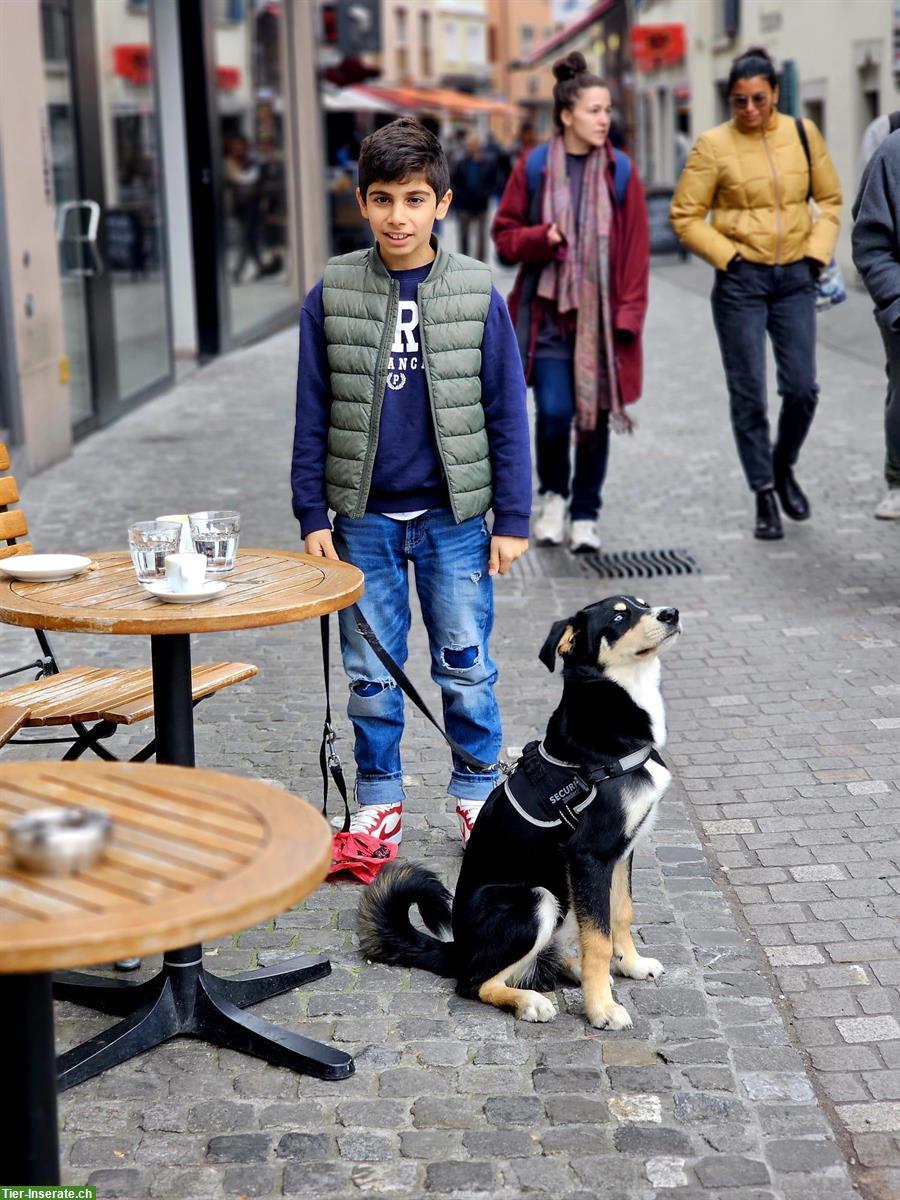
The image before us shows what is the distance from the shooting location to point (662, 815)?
4.93m

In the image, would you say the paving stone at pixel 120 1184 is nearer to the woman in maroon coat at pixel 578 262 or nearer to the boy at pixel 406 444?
the boy at pixel 406 444

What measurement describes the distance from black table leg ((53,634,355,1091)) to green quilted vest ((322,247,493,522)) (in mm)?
890

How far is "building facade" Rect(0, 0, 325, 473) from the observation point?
10352mm

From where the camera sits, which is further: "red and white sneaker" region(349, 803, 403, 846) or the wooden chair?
"red and white sneaker" region(349, 803, 403, 846)

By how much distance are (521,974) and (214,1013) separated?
0.68 m

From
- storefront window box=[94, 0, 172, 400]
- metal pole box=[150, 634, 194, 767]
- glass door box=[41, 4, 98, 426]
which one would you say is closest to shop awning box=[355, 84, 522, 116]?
storefront window box=[94, 0, 172, 400]

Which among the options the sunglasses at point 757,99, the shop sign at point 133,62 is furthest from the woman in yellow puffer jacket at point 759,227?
the shop sign at point 133,62

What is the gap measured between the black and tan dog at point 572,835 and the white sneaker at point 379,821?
2.31 feet

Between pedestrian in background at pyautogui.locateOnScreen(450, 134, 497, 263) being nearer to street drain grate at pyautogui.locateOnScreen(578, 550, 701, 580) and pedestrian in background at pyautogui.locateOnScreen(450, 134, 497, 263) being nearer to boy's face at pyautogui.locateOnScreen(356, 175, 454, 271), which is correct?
street drain grate at pyautogui.locateOnScreen(578, 550, 701, 580)

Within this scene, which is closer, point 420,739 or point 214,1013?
point 214,1013

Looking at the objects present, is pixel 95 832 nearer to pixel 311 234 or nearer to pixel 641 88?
pixel 311 234

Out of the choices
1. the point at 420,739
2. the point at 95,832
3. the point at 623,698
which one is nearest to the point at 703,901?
the point at 623,698

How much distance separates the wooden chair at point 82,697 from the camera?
4152 mm

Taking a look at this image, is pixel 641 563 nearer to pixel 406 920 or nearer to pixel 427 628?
pixel 427 628
